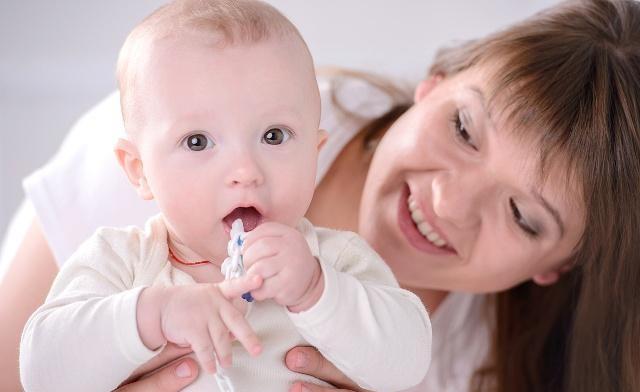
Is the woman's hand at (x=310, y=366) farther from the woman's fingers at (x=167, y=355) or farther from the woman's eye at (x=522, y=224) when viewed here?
the woman's eye at (x=522, y=224)

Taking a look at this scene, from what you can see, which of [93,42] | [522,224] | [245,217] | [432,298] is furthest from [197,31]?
[93,42]

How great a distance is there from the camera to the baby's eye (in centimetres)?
99

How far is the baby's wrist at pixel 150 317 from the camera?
3.07 feet

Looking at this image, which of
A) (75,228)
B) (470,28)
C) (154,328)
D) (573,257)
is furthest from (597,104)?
(470,28)

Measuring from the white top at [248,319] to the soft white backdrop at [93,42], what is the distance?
1.83 meters

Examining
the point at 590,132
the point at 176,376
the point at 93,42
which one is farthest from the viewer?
the point at 93,42

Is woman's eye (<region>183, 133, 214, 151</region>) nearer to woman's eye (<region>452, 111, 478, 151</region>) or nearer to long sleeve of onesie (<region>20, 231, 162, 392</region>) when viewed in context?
long sleeve of onesie (<region>20, 231, 162, 392</region>)

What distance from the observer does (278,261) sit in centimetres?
92

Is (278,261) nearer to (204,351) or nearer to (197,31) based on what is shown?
(204,351)

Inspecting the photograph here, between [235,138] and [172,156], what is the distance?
78 millimetres

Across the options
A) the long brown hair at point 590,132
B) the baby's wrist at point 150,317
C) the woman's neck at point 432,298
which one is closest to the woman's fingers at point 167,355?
the baby's wrist at point 150,317

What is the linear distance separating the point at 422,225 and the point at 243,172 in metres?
0.66

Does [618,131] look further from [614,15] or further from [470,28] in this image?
[470,28]

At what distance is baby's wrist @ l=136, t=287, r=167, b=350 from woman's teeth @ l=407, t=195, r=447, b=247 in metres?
0.68
